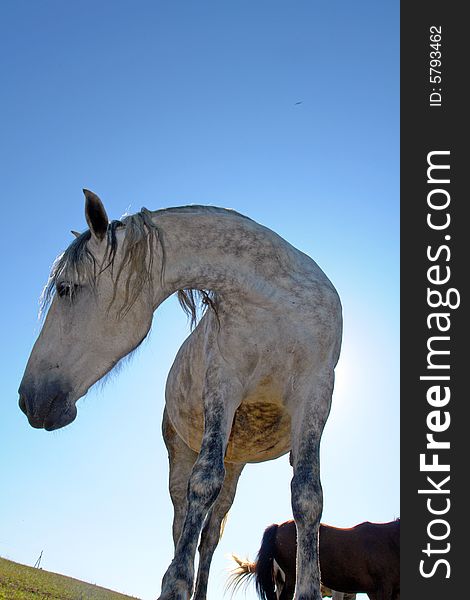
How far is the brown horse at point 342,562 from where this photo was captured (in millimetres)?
8906

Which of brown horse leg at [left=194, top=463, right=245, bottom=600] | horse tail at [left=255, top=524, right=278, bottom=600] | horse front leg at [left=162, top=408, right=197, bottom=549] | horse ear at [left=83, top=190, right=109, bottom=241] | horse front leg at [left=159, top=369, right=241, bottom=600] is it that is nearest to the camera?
horse front leg at [left=159, top=369, right=241, bottom=600]

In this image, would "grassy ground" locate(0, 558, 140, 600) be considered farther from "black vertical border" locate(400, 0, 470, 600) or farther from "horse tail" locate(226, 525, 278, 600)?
"black vertical border" locate(400, 0, 470, 600)

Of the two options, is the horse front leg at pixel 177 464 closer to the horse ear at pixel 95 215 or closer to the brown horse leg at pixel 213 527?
the brown horse leg at pixel 213 527

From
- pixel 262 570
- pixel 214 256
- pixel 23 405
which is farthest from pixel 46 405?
pixel 262 570

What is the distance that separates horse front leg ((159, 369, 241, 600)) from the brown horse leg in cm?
156

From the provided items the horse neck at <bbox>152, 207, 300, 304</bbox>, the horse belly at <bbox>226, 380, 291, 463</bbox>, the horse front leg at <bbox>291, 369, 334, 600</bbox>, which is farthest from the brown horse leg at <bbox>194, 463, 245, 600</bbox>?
the horse neck at <bbox>152, 207, 300, 304</bbox>

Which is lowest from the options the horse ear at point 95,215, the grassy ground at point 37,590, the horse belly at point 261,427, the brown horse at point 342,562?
the grassy ground at point 37,590

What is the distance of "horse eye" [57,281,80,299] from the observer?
3955 mm

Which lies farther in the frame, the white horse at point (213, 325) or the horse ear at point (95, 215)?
the horse ear at point (95, 215)

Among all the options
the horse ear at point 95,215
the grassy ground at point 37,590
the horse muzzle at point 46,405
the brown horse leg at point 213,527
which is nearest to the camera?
the horse muzzle at point 46,405

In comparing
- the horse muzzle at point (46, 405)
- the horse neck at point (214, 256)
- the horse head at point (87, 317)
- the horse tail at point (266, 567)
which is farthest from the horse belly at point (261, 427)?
the horse tail at point (266, 567)

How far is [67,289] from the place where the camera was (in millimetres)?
3975

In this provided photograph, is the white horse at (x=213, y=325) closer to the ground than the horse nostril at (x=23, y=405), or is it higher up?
higher up

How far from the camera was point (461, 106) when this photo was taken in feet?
13.5
